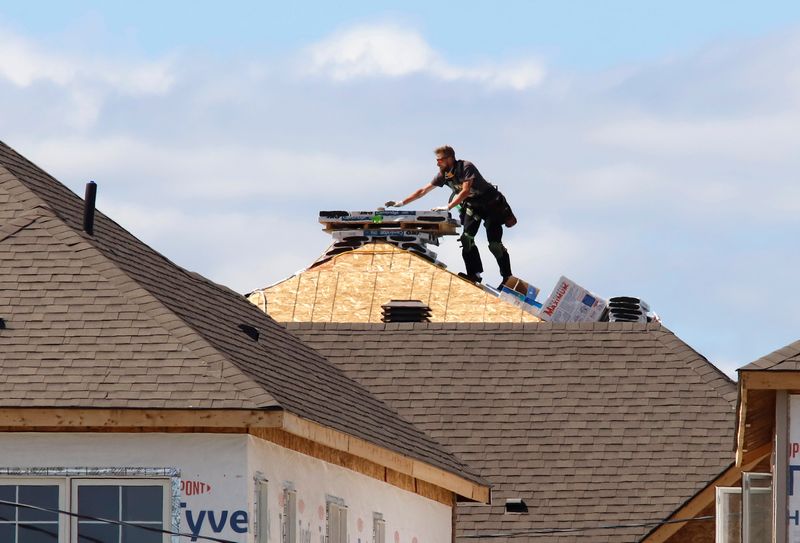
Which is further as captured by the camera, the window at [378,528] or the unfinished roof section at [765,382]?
the window at [378,528]

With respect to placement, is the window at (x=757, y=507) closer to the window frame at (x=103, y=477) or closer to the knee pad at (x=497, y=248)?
the window frame at (x=103, y=477)

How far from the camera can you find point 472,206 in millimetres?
43188

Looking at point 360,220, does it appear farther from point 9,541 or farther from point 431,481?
point 9,541

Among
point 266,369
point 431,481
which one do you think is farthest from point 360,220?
point 266,369

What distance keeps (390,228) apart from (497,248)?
3.09 meters

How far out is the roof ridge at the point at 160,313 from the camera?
21016mm

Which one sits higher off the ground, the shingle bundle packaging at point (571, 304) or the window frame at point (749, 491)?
the shingle bundle packaging at point (571, 304)

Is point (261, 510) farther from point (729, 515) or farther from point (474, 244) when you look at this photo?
point (474, 244)

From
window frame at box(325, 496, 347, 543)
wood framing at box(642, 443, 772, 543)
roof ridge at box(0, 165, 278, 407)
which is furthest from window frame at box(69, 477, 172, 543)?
wood framing at box(642, 443, 772, 543)

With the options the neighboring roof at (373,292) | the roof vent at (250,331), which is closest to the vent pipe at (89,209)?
the roof vent at (250,331)

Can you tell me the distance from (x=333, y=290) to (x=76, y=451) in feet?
74.2

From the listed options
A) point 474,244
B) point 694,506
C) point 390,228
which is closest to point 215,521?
point 694,506

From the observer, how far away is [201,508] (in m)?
21.1

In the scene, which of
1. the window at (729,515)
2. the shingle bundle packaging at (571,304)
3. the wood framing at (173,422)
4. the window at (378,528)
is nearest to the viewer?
the wood framing at (173,422)
